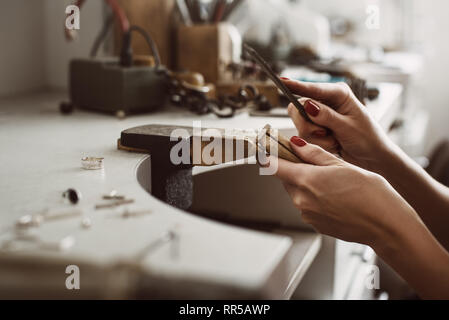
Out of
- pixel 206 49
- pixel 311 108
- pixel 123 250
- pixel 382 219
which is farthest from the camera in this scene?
pixel 206 49

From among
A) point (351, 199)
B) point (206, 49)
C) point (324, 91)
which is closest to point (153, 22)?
point (206, 49)

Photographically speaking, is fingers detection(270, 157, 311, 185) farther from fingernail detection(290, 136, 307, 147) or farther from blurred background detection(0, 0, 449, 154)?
blurred background detection(0, 0, 449, 154)

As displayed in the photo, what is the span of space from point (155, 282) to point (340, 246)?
34.1 inches

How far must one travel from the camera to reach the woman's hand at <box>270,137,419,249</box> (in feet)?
Result: 1.86

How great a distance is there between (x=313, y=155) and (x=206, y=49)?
2.57 ft

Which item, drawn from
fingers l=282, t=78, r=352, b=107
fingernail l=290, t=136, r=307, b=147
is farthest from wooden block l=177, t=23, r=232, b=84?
fingernail l=290, t=136, r=307, b=147

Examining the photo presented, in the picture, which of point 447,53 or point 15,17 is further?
point 447,53

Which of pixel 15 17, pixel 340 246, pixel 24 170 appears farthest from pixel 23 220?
pixel 15 17

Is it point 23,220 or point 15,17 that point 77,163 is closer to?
point 23,220

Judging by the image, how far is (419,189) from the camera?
0.83 meters

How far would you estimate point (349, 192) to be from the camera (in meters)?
0.57

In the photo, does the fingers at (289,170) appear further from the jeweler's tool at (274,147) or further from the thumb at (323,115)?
the thumb at (323,115)

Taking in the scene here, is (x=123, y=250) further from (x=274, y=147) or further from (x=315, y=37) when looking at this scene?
(x=315, y=37)

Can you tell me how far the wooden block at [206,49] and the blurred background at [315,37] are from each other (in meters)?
0.24
